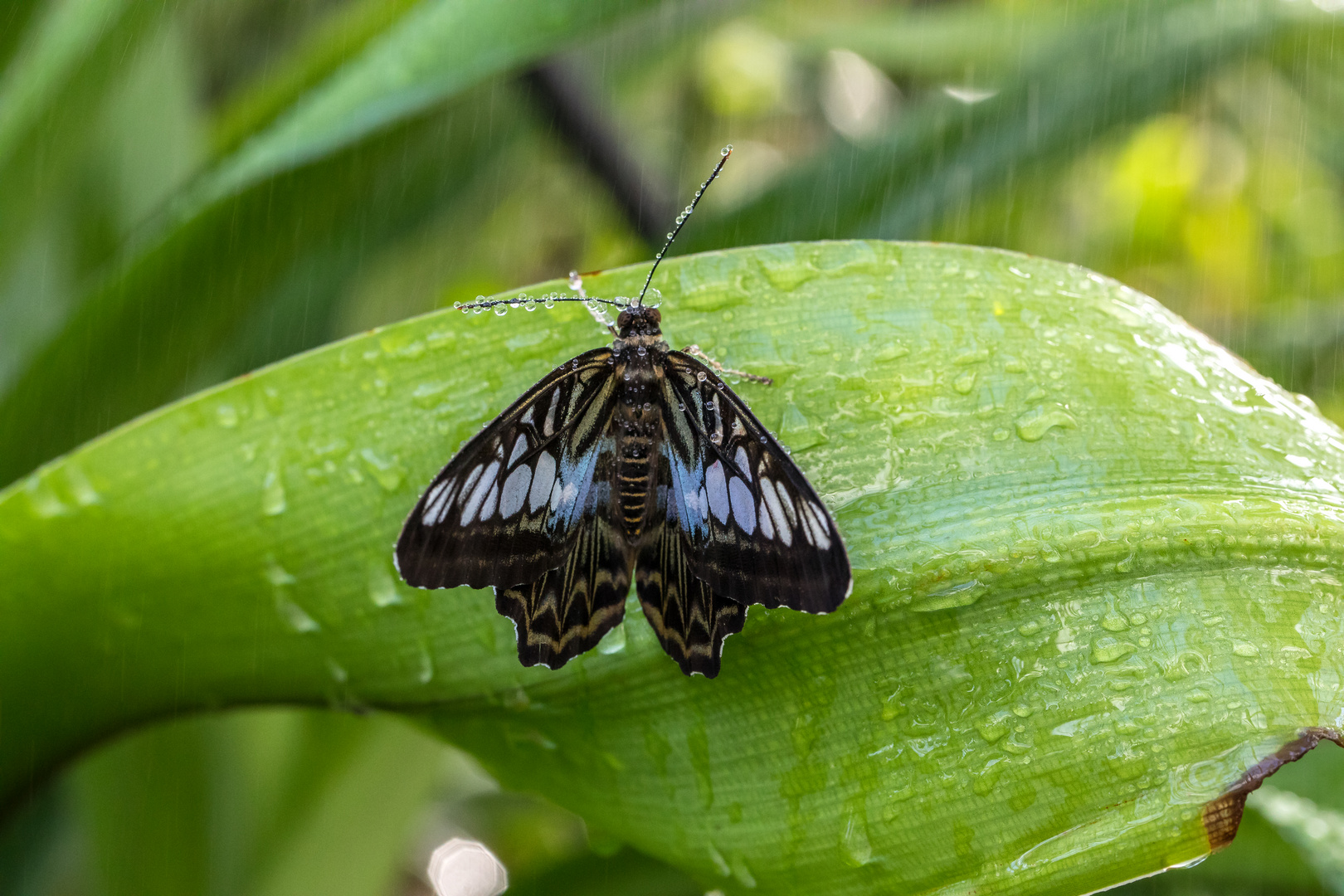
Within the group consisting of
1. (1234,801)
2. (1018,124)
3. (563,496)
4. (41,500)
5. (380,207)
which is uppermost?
(380,207)

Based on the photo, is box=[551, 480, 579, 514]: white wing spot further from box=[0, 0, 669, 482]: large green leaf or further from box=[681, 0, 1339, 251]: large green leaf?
box=[681, 0, 1339, 251]: large green leaf

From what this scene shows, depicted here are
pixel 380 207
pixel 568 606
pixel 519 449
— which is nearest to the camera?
pixel 568 606

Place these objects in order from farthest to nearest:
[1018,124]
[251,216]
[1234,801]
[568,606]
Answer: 1. [1018,124]
2. [251,216]
3. [568,606]
4. [1234,801]

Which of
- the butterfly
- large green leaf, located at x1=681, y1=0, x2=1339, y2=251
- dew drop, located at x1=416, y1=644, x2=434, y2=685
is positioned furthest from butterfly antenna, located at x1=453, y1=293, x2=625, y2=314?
large green leaf, located at x1=681, y1=0, x2=1339, y2=251

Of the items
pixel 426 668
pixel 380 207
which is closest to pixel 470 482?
pixel 426 668

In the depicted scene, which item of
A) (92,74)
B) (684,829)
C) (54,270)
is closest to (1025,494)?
(684,829)

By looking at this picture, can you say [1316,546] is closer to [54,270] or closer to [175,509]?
[175,509]

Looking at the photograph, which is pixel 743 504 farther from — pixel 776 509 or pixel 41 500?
pixel 41 500
